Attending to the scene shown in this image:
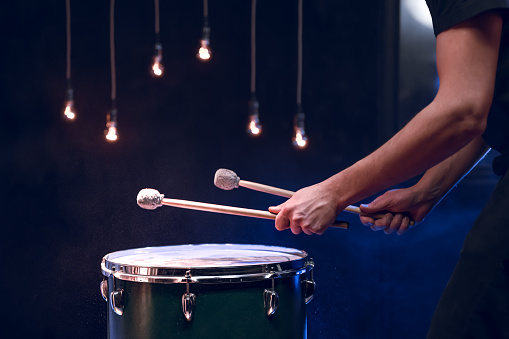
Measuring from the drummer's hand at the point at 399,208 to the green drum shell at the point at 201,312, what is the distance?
1.55ft

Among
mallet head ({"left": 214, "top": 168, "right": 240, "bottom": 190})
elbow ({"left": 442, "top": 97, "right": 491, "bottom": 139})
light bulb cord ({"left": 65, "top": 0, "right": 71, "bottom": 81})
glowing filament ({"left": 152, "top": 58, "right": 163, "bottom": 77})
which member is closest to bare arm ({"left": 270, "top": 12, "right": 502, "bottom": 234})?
elbow ({"left": 442, "top": 97, "right": 491, "bottom": 139})

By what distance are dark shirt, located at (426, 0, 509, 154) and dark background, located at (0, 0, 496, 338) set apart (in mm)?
1463

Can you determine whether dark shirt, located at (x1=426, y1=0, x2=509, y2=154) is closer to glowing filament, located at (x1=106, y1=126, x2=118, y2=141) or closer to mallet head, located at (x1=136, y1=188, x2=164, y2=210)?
mallet head, located at (x1=136, y1=188, x2=164, y2=210)

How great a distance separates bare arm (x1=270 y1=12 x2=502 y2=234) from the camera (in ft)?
3.82

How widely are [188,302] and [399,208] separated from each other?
813 mm

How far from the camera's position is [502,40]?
4.09 feet

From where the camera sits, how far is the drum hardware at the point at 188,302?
1578mm

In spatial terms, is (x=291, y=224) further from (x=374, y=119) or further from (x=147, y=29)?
(x=147, y=29)

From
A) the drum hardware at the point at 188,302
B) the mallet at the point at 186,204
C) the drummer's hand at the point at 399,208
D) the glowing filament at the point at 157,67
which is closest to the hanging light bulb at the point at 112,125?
the glowing filament at the point at 157,67

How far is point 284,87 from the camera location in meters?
2.82

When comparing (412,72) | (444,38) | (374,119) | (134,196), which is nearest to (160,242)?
(134,196)

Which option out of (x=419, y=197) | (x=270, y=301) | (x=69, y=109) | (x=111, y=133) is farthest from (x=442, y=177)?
(x=69, y=109)

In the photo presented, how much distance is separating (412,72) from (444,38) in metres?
1.59

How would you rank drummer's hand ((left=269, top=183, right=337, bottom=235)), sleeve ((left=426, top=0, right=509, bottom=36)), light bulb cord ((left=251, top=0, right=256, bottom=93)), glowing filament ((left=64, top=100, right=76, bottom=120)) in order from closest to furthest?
sleeve ((left=426, top=0, right=509, bottom=36)) < drummer's hand ((left=269, top=183, right=337, bottom=235)) < glowing filament ((left=64, top=100, right=76, bottom=120)) < light bulb cord ((left=251, top=0, right=256, bottom=93))
